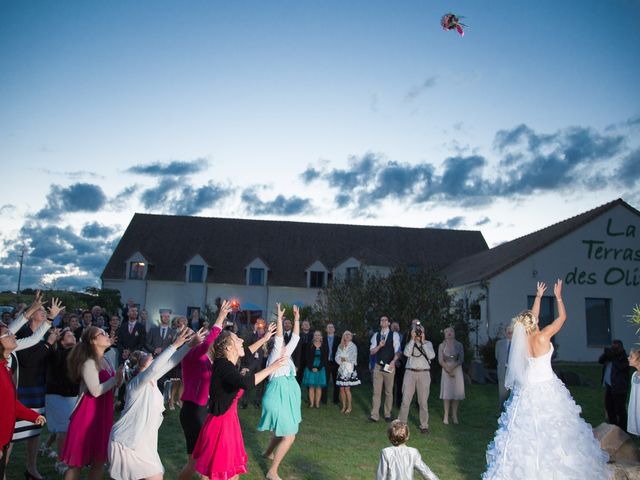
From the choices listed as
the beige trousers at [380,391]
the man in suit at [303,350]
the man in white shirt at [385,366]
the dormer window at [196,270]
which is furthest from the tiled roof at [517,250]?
the dormer window at [196,270]

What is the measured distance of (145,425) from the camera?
5.19m

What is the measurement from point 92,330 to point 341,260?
3209cm

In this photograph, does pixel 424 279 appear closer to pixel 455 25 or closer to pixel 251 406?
pixel 251 406

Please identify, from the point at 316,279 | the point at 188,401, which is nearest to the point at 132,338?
the point at 188,401

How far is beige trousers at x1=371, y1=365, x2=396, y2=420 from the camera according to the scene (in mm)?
12617

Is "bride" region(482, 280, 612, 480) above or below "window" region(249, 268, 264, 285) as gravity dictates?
below

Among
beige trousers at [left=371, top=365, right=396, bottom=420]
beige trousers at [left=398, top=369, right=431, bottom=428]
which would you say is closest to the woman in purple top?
beige trousers at [left=398, top=369, right=431, bottom=428]

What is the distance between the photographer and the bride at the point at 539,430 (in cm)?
648

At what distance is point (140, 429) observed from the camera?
16.9ft

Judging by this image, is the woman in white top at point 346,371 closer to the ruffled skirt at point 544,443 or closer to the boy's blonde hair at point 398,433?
the ruffled skirt at point 544,443

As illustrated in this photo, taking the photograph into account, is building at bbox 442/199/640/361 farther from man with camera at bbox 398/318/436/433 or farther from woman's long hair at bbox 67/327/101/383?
woman's long hair at bbox 67/327/101/383

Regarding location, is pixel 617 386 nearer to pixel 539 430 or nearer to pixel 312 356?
pixel 539 430

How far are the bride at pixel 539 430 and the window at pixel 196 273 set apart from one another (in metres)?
32.3

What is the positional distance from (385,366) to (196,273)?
1061 inches
